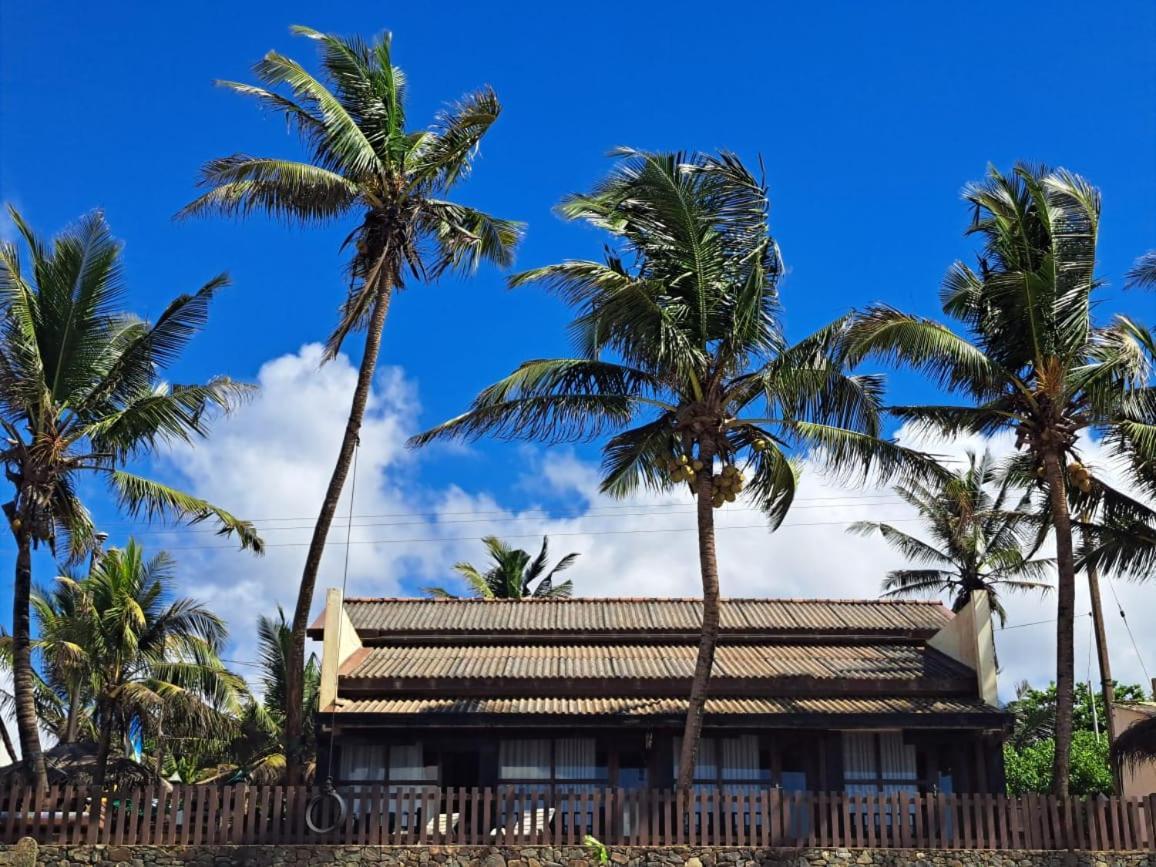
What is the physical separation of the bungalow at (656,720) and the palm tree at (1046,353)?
2.96 metres

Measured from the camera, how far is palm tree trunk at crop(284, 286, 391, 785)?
58.9 feet

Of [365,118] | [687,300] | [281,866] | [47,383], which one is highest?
[365,118]

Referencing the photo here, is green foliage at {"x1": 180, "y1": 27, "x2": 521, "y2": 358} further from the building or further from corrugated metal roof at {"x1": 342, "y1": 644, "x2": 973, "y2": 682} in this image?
the building

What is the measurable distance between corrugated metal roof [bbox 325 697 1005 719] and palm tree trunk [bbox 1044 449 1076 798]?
203cm

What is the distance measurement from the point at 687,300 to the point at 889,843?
25.8 feet

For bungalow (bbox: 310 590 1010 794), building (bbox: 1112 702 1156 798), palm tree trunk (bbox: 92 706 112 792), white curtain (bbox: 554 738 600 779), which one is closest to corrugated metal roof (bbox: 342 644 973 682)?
bungalow (bbox: 310 590 1010 794)

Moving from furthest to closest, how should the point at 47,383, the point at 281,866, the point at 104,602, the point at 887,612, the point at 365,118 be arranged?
the point at 104,602 < the point at 887,612 < the point at 365,118 < the point at 47,383 < the point at 281,866

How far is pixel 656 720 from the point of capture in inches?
773

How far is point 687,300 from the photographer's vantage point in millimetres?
18453

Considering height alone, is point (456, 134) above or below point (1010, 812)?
above

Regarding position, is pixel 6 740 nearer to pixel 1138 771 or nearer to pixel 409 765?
pixel 409 765

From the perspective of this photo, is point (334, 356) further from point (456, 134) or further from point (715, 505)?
point (715, 505)

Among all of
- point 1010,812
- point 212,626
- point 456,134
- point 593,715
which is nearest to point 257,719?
point 212,626

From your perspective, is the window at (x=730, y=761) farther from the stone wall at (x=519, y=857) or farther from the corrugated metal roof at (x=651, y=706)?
the stone wall at (x=519, y=857)
